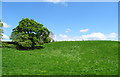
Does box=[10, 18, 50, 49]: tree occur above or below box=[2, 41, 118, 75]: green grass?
above

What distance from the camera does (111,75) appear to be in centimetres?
1205

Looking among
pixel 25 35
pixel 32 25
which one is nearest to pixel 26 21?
pixel 32 25

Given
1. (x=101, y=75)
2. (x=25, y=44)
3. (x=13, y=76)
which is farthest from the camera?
(x=25, y=44)

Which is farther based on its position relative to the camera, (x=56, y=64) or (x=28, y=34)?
(x=28, y=34)

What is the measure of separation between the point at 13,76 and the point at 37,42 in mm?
27957

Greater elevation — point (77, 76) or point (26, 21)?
point (26, 21)

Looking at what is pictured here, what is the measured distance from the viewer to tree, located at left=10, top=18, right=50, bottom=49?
3781cm

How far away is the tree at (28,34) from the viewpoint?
37812 millimetres

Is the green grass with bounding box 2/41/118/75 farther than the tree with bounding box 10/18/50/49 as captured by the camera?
No

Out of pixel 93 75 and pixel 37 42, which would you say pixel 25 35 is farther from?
pixel 93 75

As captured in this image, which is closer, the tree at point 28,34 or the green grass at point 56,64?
the green grass at point 56,64

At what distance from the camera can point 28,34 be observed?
39.1 metres

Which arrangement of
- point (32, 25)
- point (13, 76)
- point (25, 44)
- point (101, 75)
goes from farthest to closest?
point (32, 25)
point (25, 44)
point (101, 75)
point (13, 76)

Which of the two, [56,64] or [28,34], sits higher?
[28,34]
